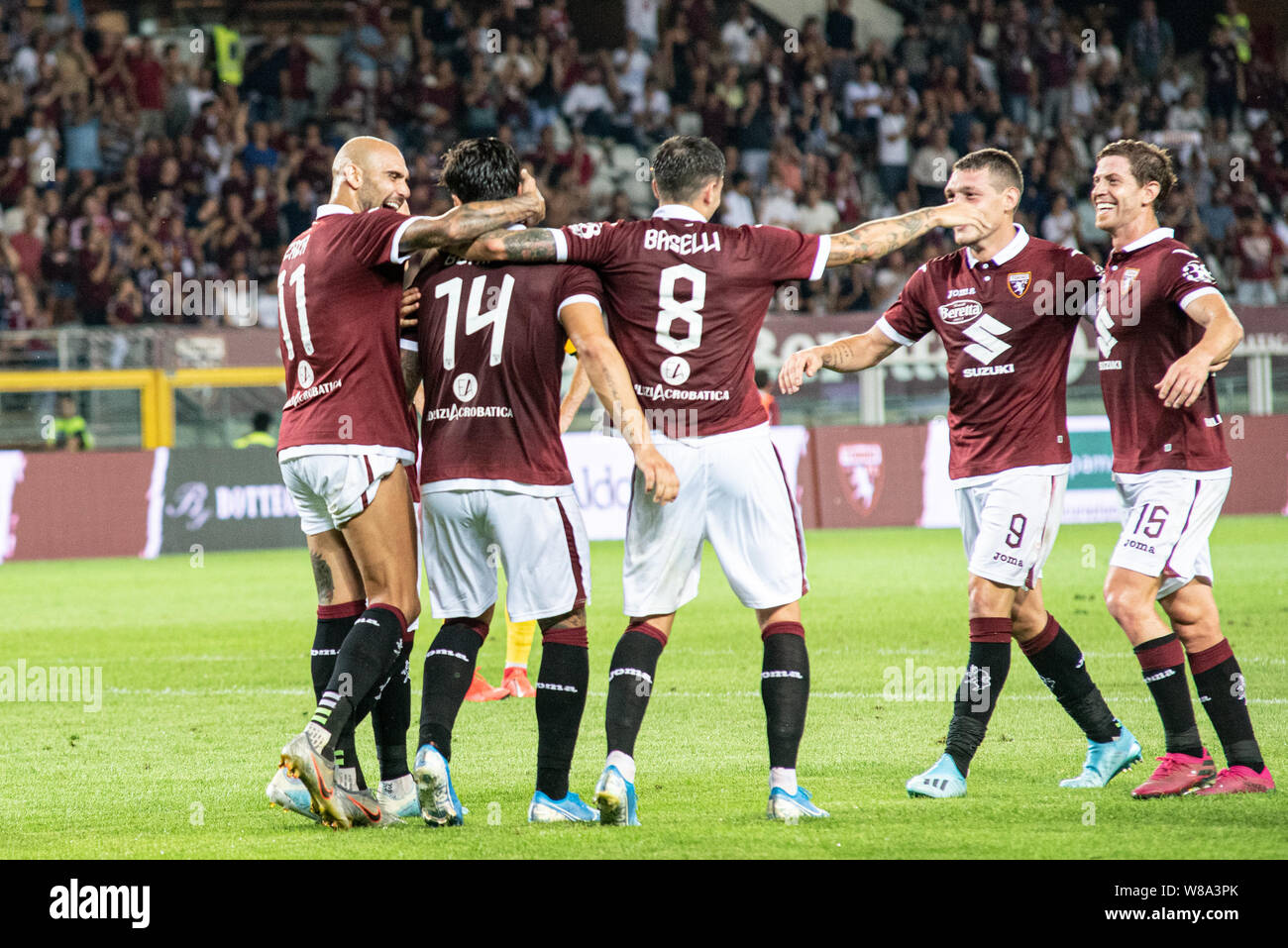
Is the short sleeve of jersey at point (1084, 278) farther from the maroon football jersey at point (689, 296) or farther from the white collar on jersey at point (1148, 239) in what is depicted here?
the maroon football jersey at point (689, 296)

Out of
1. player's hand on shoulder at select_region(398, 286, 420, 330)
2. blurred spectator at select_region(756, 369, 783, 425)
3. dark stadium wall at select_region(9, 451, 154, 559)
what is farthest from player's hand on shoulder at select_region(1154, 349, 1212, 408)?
dark stadium wall at select_region(9, 451, 154, 559)

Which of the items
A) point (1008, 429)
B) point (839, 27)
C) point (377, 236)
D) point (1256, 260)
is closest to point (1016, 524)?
point (1008, 429)

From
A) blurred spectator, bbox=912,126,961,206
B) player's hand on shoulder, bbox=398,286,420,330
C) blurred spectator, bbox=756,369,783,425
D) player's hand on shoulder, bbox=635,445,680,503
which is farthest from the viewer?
blurred spectator, bbox=912,126,961,206

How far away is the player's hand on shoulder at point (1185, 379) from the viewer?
541 cm

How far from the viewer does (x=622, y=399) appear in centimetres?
519

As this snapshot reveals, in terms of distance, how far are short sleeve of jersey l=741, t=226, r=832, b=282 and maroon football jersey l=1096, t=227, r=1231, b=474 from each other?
1.22 metres

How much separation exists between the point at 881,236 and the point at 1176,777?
2145 millimetres

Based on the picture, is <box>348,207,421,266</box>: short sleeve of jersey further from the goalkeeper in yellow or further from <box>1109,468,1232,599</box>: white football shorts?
the goalkeeper in yellow

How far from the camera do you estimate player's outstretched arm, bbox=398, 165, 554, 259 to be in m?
5.21

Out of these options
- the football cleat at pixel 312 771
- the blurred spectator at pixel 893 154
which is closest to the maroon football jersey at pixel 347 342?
the football cleat at pixel 312 771

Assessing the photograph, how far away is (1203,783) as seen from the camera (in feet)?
18.8

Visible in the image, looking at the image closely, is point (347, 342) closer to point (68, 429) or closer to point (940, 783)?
point (940, 783)

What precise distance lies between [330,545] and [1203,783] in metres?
3.17
